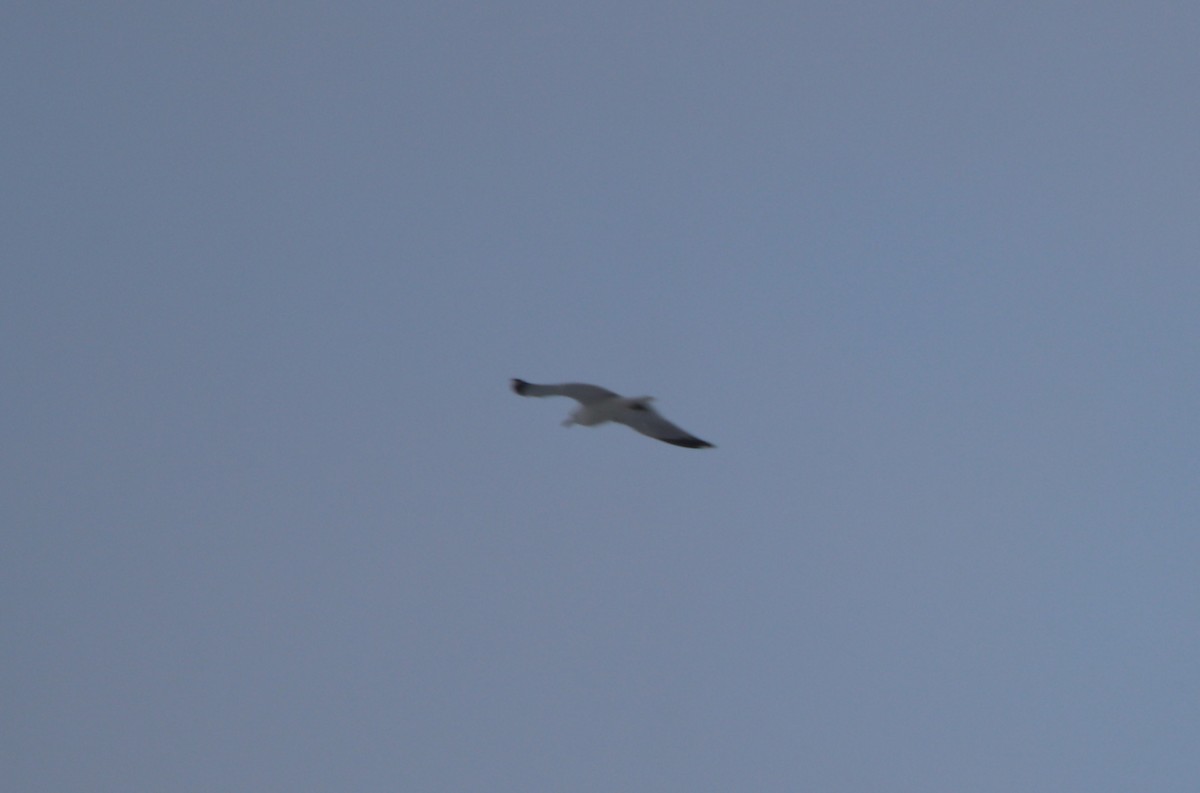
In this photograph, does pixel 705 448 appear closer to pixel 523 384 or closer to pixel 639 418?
pixel 639 418

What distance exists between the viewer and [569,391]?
22.7 metres

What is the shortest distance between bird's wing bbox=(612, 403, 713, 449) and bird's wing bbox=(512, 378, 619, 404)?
0.43m

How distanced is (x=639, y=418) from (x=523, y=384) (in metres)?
3.36

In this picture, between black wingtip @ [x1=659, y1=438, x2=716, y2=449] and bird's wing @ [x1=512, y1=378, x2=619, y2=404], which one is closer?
black wingtip @ [x1=659, y1=438, x2=716, y2=449]

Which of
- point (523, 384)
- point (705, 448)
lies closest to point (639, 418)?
point (705, 448)

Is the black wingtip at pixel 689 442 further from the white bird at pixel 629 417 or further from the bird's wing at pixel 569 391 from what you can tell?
the bird's wing at pixel 569 391

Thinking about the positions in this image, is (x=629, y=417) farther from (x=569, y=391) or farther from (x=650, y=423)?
(x=569, y=391)

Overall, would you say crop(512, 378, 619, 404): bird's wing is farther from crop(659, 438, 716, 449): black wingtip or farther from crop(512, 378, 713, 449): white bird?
crop(659, 438, 716, 449): black wingtip

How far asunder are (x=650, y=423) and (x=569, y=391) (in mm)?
2010

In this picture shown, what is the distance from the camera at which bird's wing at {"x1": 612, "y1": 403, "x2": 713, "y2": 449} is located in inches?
835

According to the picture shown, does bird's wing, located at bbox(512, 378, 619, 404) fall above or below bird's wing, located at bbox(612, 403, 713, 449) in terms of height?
above

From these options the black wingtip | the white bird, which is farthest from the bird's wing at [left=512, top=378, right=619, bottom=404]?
the black wingtip

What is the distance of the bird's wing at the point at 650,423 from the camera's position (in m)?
21.2

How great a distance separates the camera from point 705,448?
20641mm
